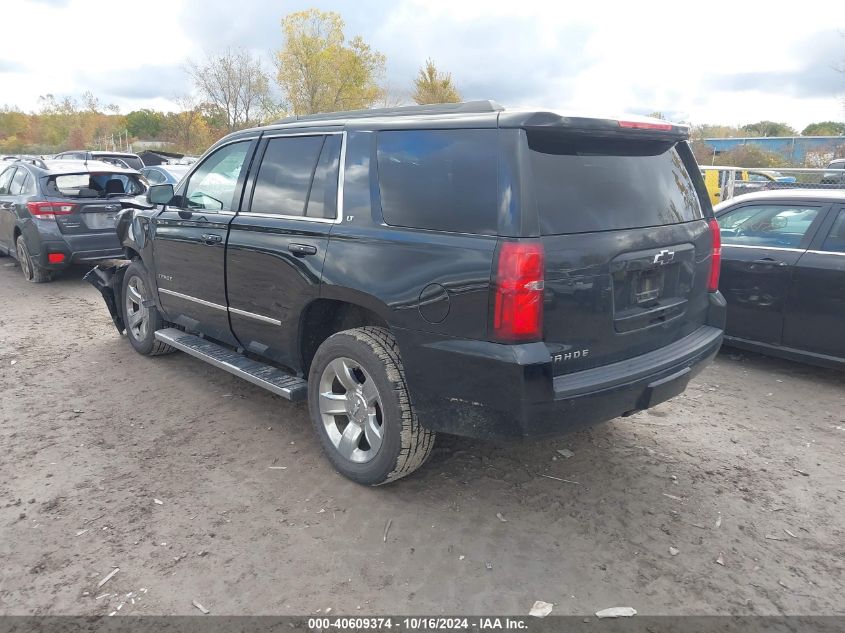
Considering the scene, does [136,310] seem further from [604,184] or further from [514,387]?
[604,184]

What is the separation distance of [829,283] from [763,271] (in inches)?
21.0

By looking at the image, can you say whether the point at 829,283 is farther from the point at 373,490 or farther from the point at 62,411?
the point at 62,411

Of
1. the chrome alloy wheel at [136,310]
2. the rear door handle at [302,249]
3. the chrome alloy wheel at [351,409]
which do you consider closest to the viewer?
the chrome alloy wheel at [351,409]

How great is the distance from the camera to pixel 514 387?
9.32ft

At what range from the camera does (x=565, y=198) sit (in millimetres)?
3039

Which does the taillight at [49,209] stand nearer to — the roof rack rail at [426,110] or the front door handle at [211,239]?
the front door handle at [211,239]

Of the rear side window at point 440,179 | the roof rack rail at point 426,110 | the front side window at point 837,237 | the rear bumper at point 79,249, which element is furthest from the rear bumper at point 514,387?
the rear bumper at point 79,249

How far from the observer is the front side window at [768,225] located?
5488mm

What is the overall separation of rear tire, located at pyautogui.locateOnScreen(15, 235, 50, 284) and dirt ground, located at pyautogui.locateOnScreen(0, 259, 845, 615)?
5150mm

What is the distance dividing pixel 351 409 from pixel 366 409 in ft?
0.42

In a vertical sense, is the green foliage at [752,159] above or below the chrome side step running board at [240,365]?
above

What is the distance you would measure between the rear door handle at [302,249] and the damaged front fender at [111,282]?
309 centimetres

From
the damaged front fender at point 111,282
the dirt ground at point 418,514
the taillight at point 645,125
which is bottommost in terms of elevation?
the dirt ground at point 418,514

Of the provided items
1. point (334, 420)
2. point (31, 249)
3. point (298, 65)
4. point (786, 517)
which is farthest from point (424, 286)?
point (298, 65)
